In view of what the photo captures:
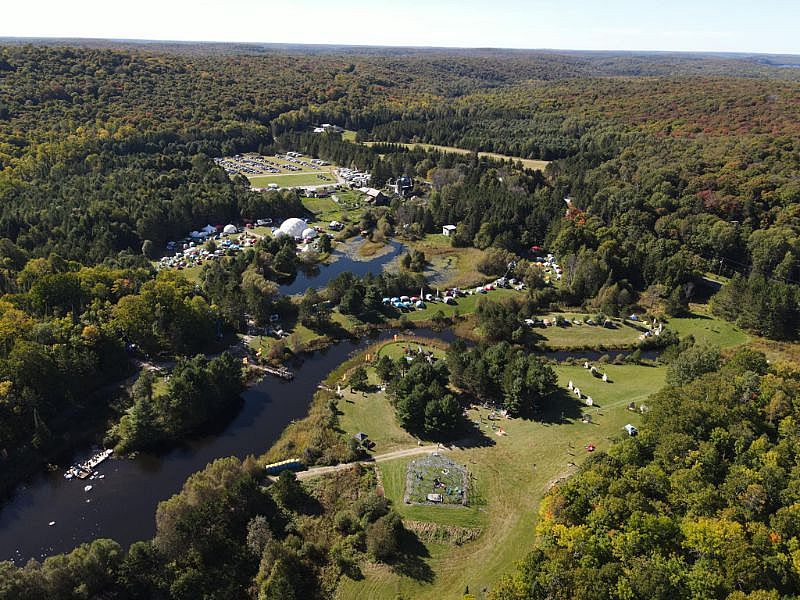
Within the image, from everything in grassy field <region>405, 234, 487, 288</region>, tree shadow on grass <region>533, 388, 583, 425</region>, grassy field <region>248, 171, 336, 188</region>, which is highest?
grassy field <region>248, 171, 336, 188</region>

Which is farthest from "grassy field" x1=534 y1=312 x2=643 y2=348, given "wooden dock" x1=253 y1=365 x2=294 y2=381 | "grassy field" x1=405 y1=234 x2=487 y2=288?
"wooden dock" x1=253 y1=365 x2=294 y2=381

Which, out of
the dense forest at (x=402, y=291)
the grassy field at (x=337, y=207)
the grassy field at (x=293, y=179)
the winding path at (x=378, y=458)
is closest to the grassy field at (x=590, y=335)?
the dense forest at (x=402, y=291)

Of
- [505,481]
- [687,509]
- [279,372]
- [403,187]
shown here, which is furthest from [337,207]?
[687,509]

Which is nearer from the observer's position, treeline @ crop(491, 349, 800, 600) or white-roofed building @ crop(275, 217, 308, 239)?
treeline @ crop(491, 349, 800, 600)

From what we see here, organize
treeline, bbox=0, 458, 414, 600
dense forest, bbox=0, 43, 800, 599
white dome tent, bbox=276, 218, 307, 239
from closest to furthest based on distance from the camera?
1. treeline, bbox=0, 458, 414, 600
2. dense forest, bbox=0, 43, 800, 599
3. white dome tent, bbox=276, 218, 307, 239

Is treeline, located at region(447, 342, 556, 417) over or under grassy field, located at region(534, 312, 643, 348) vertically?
over

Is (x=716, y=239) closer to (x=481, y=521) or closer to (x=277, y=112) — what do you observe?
(x=481, y=521)

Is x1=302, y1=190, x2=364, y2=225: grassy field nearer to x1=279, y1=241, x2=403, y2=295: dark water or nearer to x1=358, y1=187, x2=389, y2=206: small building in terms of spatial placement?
x1=358, y1=187, x2=389, y2=206: small building
